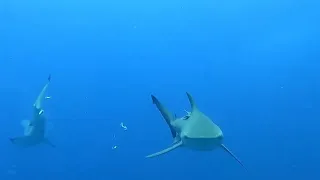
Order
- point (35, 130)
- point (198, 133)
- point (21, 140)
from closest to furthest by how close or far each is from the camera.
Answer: point (198, 133)
point (35, 130)
point (21, 140)

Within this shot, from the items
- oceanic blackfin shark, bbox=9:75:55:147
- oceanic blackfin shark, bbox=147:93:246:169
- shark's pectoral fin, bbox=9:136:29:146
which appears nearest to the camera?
oceanic blackfin shark, bbox=147:93:246:169

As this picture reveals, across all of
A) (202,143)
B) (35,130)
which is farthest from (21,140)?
(202,143)

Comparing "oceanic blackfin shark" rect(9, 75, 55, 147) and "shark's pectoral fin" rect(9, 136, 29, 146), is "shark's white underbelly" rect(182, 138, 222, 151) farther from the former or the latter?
"shark's pectoral fin" rect(9, 136, 29, 146)

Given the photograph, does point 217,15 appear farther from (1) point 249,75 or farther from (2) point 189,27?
(1) point 249,75

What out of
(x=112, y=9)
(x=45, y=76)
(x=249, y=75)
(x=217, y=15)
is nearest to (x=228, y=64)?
(x=249, y=75)

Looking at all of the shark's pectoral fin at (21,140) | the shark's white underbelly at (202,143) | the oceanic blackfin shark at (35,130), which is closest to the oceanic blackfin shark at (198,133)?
the shark's white underbelly at (202,143)

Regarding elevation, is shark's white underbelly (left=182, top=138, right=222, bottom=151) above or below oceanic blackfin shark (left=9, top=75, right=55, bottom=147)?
above

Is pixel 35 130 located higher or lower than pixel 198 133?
lower

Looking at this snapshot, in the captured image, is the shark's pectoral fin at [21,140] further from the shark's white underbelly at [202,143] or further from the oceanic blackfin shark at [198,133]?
the shark's white underbelly at [202,143]

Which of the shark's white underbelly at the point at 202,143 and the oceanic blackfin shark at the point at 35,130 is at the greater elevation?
the shark's white underbelly at the point at 202,143

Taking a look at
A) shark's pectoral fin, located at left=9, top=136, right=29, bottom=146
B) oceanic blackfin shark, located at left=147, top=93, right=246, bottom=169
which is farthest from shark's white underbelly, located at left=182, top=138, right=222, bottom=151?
shark's pectoral fin, located at left=9, top=136, right=29, bottom=146

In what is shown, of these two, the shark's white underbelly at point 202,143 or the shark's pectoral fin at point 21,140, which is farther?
the shark's pectoral fin at point 21,140

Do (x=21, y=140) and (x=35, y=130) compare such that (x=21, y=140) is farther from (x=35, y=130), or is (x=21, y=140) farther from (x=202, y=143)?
(x=202, y=143)

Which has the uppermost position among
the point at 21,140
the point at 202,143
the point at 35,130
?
the point at 202,143
